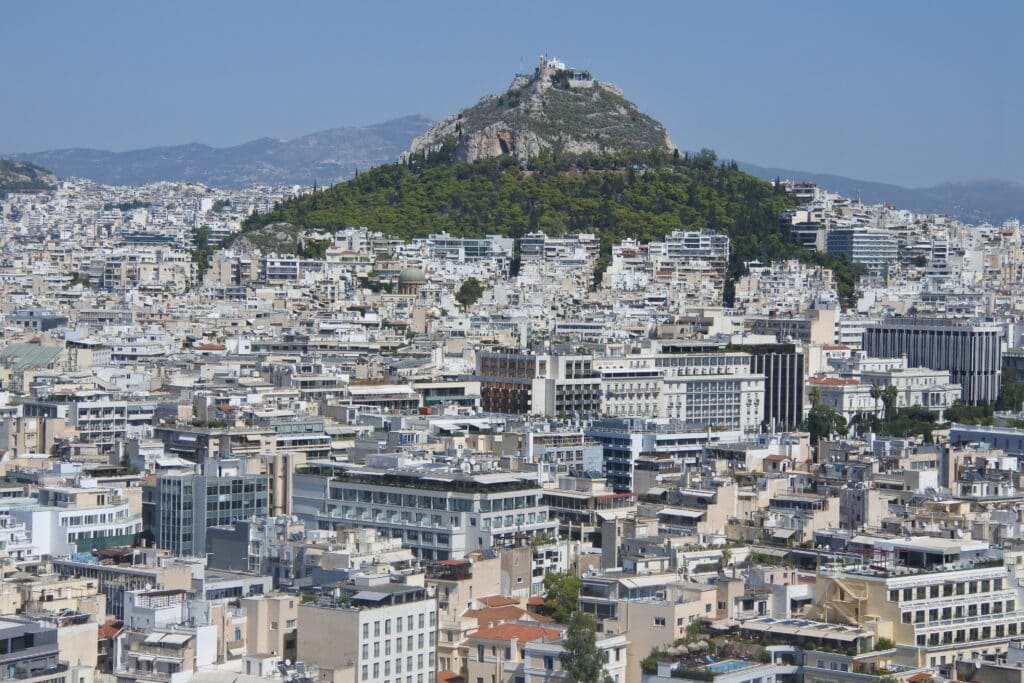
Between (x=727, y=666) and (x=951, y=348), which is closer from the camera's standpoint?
(x=727, y=666)

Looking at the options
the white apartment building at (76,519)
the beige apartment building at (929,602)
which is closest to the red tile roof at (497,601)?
the beige apartment building at (929,602)

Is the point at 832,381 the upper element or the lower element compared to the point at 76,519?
upper

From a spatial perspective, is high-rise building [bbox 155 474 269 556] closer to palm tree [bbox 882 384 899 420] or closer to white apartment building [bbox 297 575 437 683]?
white apartment building [bbox 297 575 437 683]

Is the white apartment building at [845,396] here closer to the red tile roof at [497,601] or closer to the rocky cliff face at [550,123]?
the red tile roof at [497,601]

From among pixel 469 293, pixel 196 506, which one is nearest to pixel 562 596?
pixel 196 506

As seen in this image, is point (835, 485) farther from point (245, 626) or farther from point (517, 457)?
point (245, 626)

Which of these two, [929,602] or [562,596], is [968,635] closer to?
[929,602]
